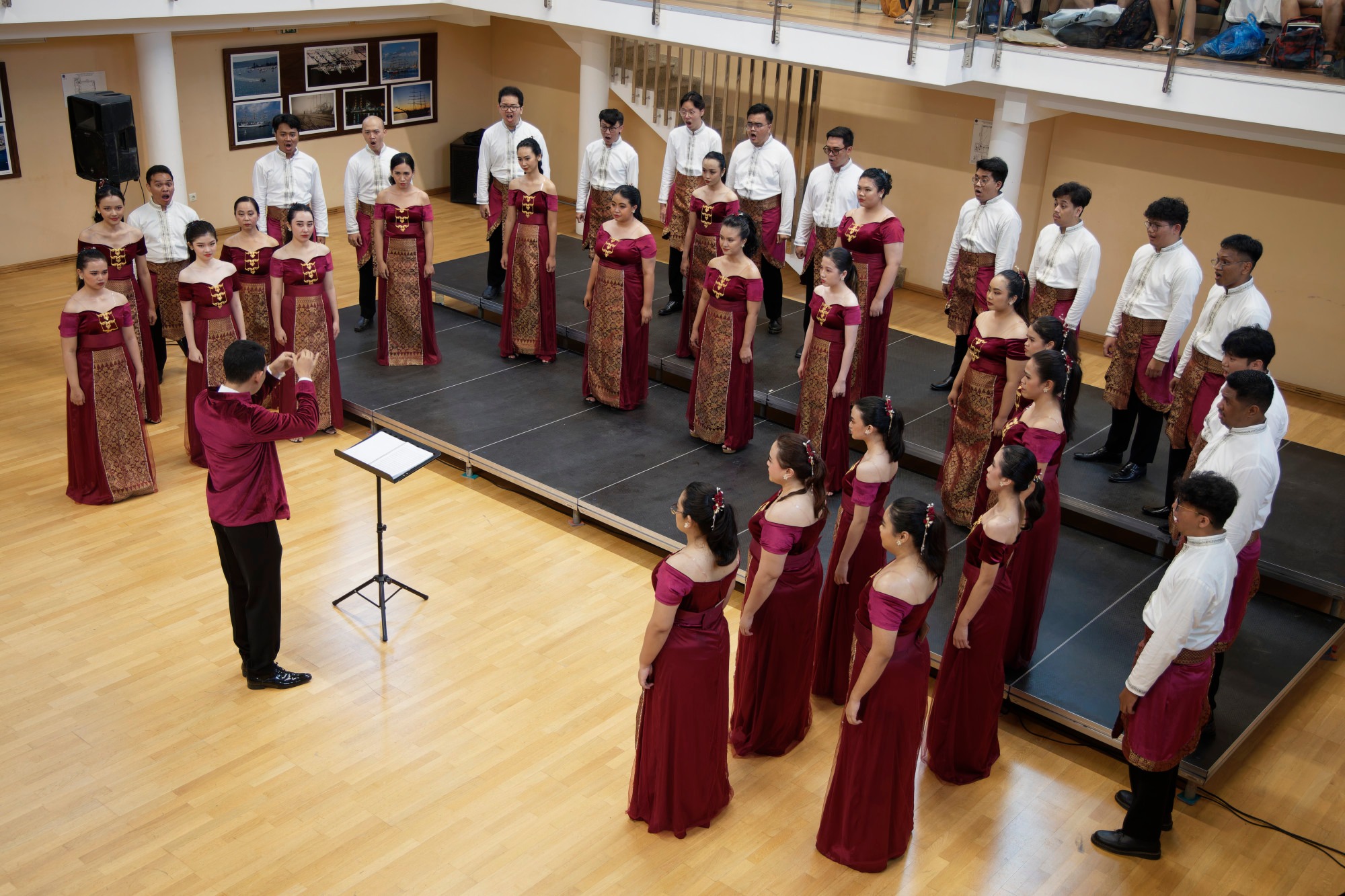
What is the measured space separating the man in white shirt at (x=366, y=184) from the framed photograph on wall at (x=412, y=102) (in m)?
4.46

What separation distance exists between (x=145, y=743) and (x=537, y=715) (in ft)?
5.31

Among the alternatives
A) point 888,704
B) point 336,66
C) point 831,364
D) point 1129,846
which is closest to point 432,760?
point 888,704

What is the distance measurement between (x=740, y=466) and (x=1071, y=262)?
7.36ft

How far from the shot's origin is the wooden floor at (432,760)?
14.2 ft

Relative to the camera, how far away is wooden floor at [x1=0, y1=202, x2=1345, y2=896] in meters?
4.32

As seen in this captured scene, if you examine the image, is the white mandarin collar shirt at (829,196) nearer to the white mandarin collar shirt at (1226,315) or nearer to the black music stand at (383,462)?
the white mandarin collar shirt at (1226,315)

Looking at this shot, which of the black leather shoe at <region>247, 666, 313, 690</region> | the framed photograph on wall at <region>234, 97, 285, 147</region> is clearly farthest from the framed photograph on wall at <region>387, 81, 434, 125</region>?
the black leather shoe at <region>247, 666, 313, 690</region>

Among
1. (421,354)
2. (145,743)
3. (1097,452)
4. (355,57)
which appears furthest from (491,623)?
(355,57)

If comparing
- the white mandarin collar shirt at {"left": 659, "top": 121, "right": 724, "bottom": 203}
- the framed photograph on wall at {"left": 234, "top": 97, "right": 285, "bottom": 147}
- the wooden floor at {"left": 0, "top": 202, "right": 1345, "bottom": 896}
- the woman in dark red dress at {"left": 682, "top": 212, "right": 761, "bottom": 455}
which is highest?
the white mandarin collar shirt at {"left": 659, "top": 121, "right": 724, "bottom": 203}

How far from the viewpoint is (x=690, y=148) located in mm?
8648

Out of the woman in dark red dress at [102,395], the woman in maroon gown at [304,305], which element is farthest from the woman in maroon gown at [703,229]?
the woman in dark red dress at [102,395]

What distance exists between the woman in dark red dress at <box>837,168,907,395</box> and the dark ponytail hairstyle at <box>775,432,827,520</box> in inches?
104

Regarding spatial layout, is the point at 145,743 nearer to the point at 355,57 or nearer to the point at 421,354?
the point at 421,354

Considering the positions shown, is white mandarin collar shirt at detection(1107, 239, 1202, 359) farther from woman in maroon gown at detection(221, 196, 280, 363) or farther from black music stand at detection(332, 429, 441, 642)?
woman in maroon gown at detection(221, 196, 280, 363)
